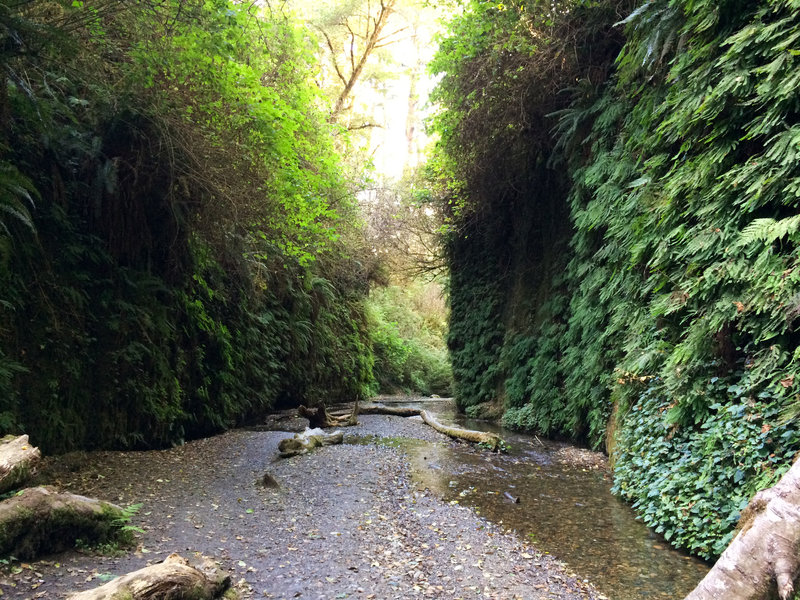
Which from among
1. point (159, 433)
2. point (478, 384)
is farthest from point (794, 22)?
point (478, 384)

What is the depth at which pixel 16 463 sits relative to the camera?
368cm

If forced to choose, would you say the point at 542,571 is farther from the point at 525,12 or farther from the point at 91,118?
the point at 525,12

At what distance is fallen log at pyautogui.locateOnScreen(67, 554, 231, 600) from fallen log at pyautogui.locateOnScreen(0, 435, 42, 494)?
3.63ft

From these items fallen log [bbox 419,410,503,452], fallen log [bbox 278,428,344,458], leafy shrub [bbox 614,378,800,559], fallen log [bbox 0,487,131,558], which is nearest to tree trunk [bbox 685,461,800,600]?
leafy shrub [bbox 614,378,800,559]

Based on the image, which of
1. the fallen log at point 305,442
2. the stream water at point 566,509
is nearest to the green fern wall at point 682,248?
the stream water at point 566,509

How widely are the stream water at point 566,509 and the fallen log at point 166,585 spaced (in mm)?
2973

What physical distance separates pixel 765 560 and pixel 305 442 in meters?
6.92

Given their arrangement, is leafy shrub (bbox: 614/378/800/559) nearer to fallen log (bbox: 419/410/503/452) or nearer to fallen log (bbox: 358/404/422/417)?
fallen log (bbox: 419/410/503/452)

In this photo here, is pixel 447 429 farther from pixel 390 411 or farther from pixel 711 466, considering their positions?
pixel 711 466

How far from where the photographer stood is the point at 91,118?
21.8 ft

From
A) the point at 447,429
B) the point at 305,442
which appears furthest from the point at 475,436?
the point at 305,442

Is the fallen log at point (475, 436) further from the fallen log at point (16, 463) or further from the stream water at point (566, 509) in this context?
the fallen log at point (16, 463)

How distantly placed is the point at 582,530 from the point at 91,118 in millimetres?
8004

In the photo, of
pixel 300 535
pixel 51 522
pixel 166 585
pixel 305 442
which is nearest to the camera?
pixel 166 585
